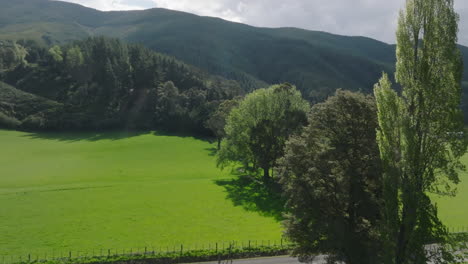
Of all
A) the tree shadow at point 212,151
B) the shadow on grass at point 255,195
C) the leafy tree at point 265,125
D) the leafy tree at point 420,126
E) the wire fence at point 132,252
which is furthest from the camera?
the tree shadow at point 212,151

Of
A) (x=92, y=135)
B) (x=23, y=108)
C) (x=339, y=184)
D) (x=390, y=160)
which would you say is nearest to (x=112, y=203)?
(x=339, y=184)

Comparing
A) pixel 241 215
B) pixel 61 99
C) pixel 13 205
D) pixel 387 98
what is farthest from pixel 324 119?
pixel 61 99

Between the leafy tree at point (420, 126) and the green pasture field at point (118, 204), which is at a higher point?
the leafy tree at point (420, 126)

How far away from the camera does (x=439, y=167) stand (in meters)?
17.3

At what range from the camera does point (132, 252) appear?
32.6 meters

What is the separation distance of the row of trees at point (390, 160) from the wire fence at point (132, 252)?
8.25 m

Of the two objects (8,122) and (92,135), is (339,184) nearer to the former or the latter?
(92,135)

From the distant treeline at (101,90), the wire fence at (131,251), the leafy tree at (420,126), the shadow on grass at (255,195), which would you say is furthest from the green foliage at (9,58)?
the leafy tree at (420,126)

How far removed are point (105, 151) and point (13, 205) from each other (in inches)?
1780

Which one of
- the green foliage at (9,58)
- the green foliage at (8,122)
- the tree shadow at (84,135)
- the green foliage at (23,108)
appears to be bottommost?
the tree shadow at (84,135)

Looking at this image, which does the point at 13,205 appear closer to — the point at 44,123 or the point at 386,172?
the point at 386,172

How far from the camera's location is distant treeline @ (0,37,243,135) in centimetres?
12081

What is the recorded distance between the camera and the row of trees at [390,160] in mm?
16922

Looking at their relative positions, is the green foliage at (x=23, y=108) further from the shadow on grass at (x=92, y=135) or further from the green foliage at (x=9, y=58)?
the green foliage at (x=9, y=58)
